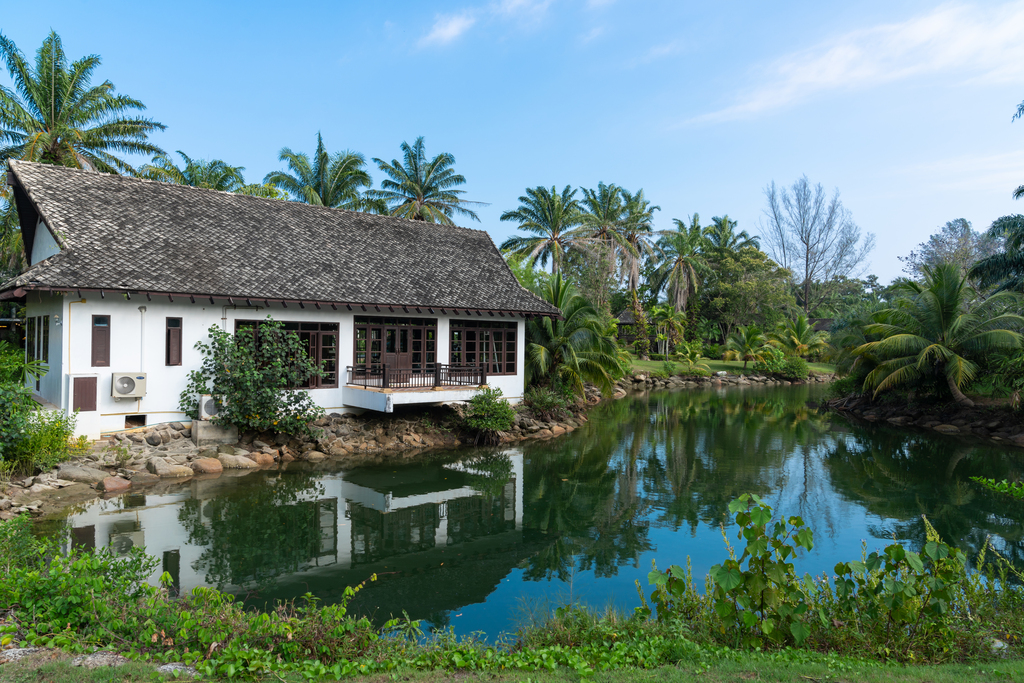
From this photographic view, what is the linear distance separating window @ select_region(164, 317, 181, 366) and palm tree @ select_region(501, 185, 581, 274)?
24301 millimetres

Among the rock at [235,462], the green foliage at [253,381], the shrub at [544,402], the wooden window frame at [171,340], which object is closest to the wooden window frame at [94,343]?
the wooden window frame at [171,340]

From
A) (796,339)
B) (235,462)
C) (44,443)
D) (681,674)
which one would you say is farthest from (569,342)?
(796,339)

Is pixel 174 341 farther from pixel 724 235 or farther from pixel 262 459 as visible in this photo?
pixel 724 235

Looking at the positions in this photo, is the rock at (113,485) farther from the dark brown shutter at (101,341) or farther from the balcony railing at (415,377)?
the balcony railing at (415,377)

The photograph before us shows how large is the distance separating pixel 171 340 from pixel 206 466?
3.09m

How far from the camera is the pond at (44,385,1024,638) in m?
7.93

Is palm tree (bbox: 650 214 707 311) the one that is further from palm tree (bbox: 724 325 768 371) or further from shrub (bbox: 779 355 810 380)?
shrub (bbox: 779 355 810 380)

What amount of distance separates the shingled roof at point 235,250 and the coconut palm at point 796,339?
1159 inches

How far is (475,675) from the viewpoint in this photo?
4797 millimetres

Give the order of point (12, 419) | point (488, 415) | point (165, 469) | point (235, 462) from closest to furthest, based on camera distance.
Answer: point (12, 419)
point (165, 469)
point (235, 462)
point (488, 415)

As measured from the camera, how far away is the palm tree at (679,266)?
4328cm

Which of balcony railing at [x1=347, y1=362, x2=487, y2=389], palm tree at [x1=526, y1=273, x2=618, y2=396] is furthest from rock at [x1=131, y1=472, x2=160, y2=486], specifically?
palm tree at [x1=526, y1=273, x2=618, y2=396]

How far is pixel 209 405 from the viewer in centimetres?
1399

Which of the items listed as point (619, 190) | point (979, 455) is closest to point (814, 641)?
point (979, 455)
